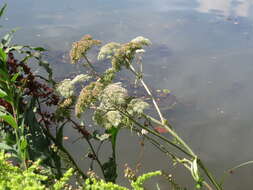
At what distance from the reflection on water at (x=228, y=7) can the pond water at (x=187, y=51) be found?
0.03 metres

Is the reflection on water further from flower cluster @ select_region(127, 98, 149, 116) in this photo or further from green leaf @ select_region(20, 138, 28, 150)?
green leaf @ select_region(20, 138, 28, 150)

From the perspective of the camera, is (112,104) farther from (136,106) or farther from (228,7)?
(228,7)

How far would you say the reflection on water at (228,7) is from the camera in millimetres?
8922

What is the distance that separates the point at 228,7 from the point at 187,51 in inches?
158

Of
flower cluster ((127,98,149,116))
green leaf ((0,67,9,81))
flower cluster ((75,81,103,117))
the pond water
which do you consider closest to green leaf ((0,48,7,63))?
green leaf ((0,67,9,81))

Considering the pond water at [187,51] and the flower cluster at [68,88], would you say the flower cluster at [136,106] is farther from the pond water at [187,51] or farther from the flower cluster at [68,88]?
the pond water at [187,51]

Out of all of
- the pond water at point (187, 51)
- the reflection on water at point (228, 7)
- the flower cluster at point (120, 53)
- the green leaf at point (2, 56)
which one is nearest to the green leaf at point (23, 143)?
the green leaf at point (2, 56)

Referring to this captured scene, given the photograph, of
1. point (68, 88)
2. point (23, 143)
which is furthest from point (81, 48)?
point (23, 143)

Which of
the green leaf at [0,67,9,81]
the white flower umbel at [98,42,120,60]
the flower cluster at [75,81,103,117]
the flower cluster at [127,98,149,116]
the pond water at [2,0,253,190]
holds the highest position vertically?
the white flower umbel at [98,42,120,60]

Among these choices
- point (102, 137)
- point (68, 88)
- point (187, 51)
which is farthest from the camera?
point (187, 51)

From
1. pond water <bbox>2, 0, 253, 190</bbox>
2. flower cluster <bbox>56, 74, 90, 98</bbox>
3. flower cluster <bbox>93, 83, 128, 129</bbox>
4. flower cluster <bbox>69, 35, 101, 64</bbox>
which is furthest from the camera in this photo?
pond water <bbox>2, 0, 253, 190</bbox>

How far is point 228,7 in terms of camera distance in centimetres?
953

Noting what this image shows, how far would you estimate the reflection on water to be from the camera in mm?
8922

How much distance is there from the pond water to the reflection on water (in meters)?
0.03
